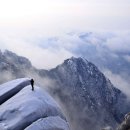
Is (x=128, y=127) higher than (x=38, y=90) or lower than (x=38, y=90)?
lower

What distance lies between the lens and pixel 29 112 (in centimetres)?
3225

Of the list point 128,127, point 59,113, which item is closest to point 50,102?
point 59,113

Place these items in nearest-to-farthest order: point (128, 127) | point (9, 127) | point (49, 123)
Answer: point (9, 127) → point (49, 123) → point (128, 127)

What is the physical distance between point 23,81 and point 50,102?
5.77 meters

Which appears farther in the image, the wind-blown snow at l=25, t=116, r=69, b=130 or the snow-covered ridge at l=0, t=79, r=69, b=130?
the snow-covered ridge at l=0, t=79, r=69, b=130

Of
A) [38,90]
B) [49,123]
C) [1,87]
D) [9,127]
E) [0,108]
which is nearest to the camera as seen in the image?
[9,127]

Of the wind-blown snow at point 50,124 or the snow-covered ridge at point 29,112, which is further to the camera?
the snow-covered ridge at point 29,112

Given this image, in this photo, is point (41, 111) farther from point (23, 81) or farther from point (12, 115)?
point (23, 81)

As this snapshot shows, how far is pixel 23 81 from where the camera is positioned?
40562 mm

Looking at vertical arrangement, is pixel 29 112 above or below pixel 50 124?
above

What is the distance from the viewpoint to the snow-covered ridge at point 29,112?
1223 inches

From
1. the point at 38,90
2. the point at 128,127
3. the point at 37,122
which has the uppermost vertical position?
the point at 38,90

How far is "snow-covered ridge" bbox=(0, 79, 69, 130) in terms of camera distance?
31.1 m

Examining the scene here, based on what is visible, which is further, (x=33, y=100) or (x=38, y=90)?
(x=38, y=90)
